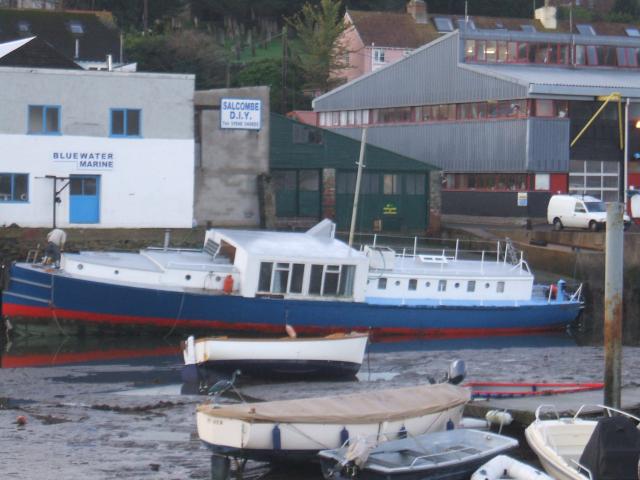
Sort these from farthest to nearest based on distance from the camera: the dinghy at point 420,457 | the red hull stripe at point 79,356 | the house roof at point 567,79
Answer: the house roof at point 567,79
the red hull stripe at point 79,356
the dinghy at point 420,457

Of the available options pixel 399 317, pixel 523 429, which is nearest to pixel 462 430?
pixel 523 429

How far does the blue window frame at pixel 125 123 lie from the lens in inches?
1471

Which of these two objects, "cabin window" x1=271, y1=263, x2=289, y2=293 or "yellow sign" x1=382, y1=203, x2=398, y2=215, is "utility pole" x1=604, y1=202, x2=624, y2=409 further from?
"yellow sign" x1=382, y1=203, x2=398, y2=215

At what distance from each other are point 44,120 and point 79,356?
39.3 feet

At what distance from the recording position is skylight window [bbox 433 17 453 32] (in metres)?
81.4

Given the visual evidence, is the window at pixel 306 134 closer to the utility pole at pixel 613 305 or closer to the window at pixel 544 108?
the window at pixel 544 108

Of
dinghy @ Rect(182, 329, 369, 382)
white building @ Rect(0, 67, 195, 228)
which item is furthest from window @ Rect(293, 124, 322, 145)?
dinghy @ Rect(182, 329, 369, 382)

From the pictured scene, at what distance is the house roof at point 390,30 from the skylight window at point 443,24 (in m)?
1.27

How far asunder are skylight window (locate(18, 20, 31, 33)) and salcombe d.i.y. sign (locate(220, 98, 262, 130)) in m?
26.6

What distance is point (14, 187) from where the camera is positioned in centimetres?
3616

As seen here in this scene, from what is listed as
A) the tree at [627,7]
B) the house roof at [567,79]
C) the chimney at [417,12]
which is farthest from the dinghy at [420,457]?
the tree at [627,7]

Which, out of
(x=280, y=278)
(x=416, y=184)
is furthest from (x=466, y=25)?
(x=280, y=278)

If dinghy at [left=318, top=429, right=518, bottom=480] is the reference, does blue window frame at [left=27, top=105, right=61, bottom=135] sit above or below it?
above

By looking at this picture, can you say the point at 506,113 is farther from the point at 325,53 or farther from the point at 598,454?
the point at 598,454
